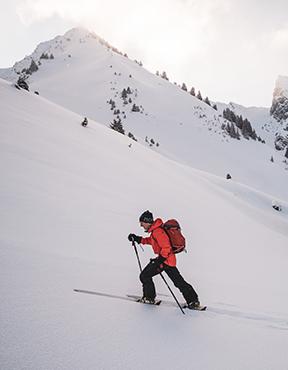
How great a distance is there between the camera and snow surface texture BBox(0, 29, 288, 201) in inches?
1312

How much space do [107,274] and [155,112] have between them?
127 ft

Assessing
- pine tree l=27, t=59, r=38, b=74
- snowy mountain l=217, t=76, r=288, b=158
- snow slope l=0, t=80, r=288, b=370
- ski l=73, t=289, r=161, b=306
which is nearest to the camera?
snow slope l=0, t=80, r=288, b=370

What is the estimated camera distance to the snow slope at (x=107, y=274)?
9.87 ft

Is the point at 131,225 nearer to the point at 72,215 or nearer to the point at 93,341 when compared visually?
the point at 72,215

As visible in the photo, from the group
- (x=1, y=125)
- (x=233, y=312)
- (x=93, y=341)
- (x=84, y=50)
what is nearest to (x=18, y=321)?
(x=93, y=341)

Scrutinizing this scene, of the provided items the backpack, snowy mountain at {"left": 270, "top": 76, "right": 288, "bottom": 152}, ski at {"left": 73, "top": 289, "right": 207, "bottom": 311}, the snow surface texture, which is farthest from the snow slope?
snowy mountain at {"left": 270, "top": 76, "right": 288, "bottom": 152}

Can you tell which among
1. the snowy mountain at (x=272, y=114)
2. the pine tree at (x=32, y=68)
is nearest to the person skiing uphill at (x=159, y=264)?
the pine tree at (x=32, y=68)

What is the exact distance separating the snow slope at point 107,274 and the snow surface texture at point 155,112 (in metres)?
21.5

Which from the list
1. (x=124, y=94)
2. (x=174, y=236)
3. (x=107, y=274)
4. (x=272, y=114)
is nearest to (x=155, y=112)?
(x=124, y=94)

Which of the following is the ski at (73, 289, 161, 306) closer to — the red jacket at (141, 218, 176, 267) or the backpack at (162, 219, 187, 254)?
the red jacket at (141, 218, 176, 267)

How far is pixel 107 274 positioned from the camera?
466 cm

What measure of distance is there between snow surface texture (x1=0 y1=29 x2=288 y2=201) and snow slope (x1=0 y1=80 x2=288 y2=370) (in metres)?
21.5

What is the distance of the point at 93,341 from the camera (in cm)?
303

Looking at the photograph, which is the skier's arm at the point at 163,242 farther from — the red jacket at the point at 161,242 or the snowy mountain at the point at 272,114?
the snowy mountain at the point at 272,114
